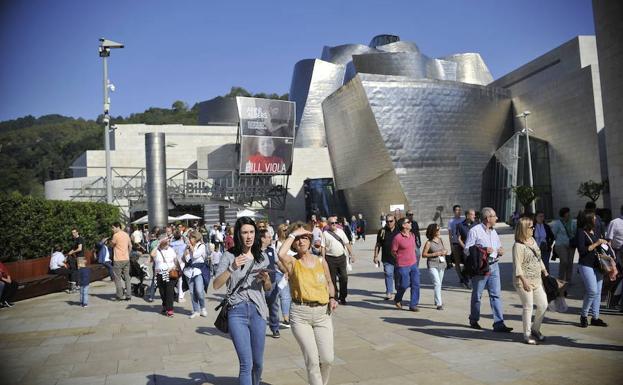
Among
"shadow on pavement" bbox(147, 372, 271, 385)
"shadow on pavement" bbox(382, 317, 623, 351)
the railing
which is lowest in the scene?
"shadow on pavement" bbox(147, 372, 271, 385)

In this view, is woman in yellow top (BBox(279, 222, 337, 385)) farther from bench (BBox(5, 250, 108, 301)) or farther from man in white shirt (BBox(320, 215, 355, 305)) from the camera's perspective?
bench (BBox(5, 250, 108, 301))

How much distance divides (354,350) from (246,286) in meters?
2.24

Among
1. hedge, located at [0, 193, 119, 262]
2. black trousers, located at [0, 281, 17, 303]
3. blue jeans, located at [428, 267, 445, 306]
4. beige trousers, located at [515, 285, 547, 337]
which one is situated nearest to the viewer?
beige trousers, located at [515, 285, 547, 337]

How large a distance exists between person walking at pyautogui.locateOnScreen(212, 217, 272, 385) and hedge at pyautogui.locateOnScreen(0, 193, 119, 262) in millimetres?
10464

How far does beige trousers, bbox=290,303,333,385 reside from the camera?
381 centimetres

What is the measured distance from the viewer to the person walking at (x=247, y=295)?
3732mm

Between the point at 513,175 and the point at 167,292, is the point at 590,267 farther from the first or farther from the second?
the point at 513,175

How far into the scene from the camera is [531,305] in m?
5.50

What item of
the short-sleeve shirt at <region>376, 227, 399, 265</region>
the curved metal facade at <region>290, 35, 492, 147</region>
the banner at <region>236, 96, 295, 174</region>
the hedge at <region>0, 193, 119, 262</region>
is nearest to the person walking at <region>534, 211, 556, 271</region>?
the short-sleeve shirt at <region>376, 227, 399, 265</region>

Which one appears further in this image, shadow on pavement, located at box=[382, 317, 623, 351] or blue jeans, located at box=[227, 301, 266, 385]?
shadow on pavement, located at box=[382, 317, 623, 351]

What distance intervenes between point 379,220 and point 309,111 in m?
23.6

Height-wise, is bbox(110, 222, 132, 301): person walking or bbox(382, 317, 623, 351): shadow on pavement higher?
bbox(110, 222, 132, 301): person walking

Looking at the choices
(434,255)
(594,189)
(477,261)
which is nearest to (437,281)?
(434,255)

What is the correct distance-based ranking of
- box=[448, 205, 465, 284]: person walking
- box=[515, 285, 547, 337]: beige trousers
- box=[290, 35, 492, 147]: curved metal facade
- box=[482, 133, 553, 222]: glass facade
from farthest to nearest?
box=[290, 35, 492, 147]: curved metal facade < box=[482, 133, 553, 222]: glass facade < box=[448, 205, 465, 284]: person walking < box=[515, 285, 547, 337]: beige trousers
